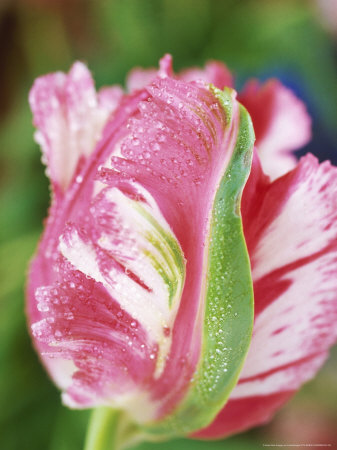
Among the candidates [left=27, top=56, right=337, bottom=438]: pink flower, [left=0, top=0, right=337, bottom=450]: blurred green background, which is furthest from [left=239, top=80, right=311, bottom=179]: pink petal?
[left=0, top=0, right=337, bottom=450]: blurred green background

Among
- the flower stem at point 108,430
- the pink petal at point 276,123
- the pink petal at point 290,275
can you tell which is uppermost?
the pink petal at point 276,123

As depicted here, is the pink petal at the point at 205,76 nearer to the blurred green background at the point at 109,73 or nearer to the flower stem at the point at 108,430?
the flower stem at the point at 108,430

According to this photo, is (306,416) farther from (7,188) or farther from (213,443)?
(7,188)

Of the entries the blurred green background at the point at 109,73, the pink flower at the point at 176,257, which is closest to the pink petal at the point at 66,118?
the pink flower at the point at 176,257

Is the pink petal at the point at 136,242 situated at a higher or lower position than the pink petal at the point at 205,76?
lower

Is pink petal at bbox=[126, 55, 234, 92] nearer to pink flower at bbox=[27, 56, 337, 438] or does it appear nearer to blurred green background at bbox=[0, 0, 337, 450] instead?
pink flower at bbox=[27, 56, 337, 438]

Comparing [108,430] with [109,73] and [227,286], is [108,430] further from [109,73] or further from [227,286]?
[109,73]
